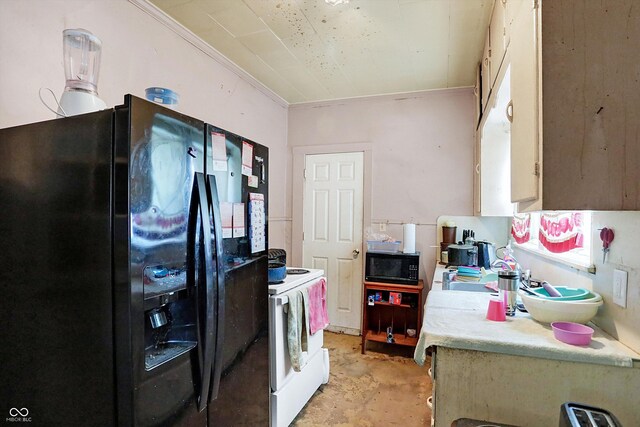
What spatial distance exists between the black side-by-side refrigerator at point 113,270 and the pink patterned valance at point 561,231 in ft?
5.82

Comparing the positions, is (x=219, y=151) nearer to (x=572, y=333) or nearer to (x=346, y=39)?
(x=572, y=333)

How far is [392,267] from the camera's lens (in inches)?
128

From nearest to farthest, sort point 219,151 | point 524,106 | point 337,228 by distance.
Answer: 1. point 524,106
2. point 219,151
3. point 337,228

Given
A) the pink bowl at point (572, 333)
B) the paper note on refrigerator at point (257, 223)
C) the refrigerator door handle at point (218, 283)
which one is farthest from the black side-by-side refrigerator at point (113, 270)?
the pink bowl at point (572, 333)

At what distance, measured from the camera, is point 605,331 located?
1296 mm

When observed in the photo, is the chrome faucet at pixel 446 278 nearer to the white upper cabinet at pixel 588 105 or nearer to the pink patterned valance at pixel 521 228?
the pink patterned valance at pixel 521 228

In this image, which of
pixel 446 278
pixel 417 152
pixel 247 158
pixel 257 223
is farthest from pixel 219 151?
pixel 417 152

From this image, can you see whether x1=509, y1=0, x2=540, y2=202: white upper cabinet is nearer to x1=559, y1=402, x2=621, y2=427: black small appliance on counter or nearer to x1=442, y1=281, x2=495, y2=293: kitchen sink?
x1=559, y1=402, x2=621, y2=427: black small appliance on counter

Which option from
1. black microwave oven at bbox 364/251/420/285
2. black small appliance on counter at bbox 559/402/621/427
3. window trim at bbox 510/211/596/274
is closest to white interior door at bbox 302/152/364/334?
black microwave oven at bbox 364/251/420/285

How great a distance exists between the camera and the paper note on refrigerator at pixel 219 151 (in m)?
1.31

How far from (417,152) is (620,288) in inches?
97.8

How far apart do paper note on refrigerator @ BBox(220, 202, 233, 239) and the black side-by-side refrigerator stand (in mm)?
43

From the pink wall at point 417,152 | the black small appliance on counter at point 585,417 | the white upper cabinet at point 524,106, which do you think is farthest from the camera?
the pink wall at point 417,152

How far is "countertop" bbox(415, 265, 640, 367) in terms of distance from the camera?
3.62 ft
